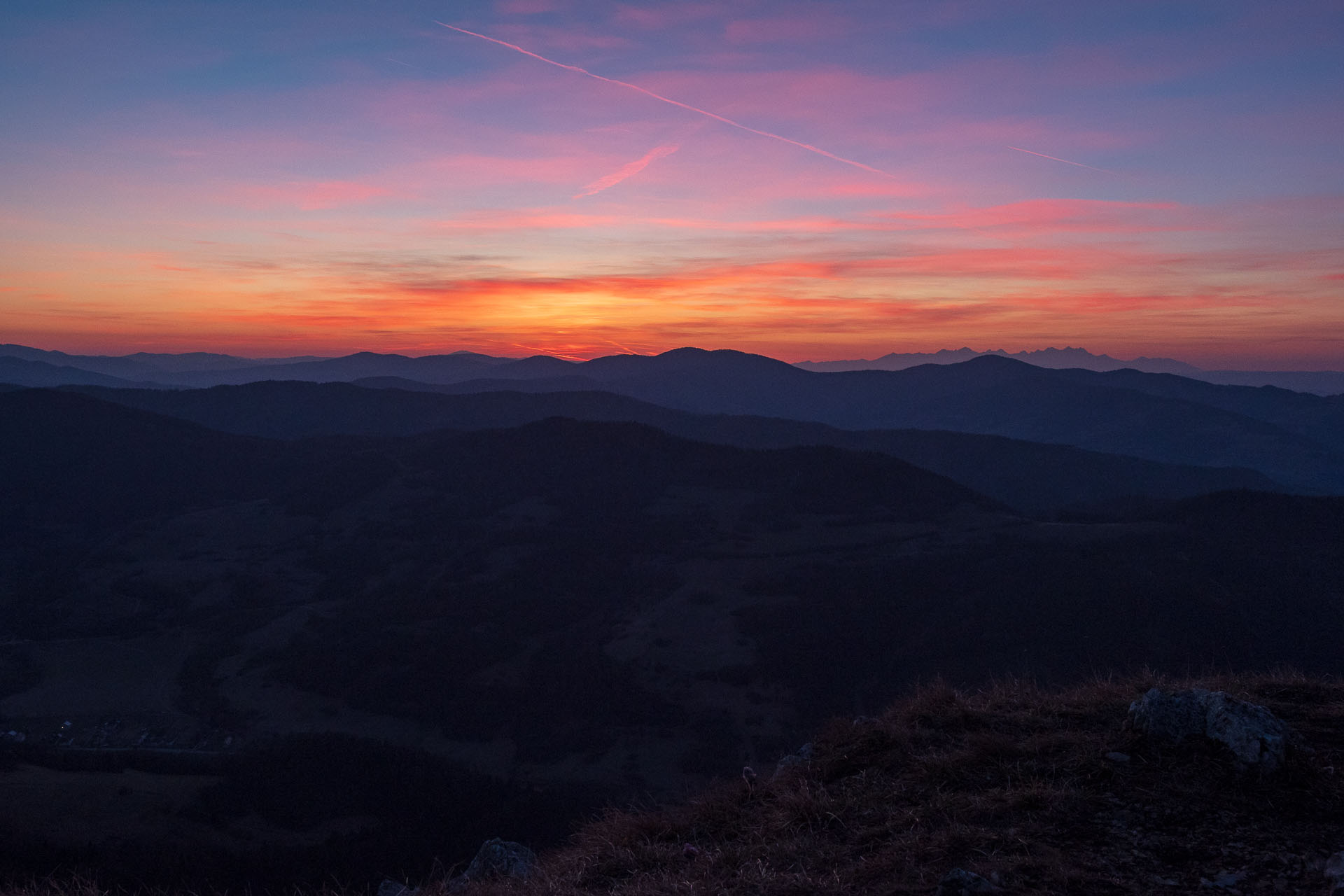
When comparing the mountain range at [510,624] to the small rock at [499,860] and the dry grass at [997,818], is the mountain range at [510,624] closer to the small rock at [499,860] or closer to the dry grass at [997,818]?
the small rock at [499,860]

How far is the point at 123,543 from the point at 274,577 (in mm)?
29123

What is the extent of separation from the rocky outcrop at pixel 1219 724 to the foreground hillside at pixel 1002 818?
0.11m

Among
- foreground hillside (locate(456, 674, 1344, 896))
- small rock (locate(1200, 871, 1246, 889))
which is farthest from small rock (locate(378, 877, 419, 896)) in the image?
small rock (locate(1200, 871, 1246, 889))

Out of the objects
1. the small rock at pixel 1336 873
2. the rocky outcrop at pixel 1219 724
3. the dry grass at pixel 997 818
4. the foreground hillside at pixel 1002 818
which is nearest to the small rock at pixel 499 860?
the foreground hillside at pixel 1002 818

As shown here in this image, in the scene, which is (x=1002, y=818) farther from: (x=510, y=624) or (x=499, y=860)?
(x=510, y=624)

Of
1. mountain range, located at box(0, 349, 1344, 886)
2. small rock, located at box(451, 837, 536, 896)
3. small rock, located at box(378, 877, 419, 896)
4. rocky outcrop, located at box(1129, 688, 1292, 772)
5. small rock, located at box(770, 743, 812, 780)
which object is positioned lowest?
mountain range, located at box(0, 349, 1344, 886)

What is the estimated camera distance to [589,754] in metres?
52.6

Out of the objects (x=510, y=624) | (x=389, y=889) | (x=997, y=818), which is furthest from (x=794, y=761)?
(x=510, y=624)

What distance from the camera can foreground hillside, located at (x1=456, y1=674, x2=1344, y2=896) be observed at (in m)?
5.65

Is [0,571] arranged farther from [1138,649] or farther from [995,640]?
[1138,649]

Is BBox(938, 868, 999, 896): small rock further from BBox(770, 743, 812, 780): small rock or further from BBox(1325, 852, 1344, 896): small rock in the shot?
BBox(770, 743, 812, 780): small rock

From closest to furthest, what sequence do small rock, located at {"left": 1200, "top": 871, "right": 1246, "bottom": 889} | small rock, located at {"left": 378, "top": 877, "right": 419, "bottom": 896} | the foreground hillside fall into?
small rock, located at {"left": 1200, "top": 871, "right": 1246, "bottom": 889}
the foreground hillside
small rock, located at {"left": 378, "top": 877, "right": 419, "bottom": 896}

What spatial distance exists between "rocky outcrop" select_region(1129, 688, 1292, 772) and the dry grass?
125mm

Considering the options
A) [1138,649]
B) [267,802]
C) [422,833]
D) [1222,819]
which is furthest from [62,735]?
[1138,649]
